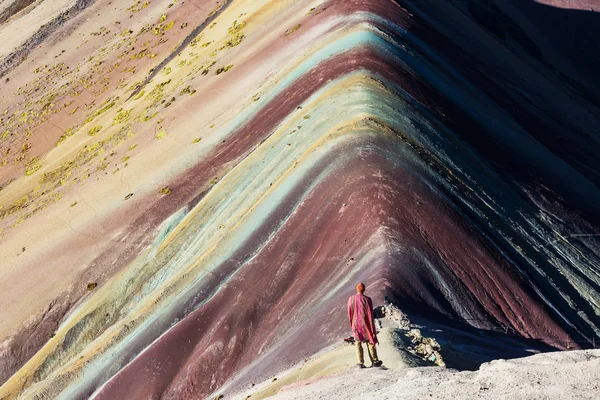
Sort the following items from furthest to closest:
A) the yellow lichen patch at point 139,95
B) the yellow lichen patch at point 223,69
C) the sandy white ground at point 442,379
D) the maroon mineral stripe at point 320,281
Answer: the yellow lichen patch at point 139,95, the yellow lichen patch at point 223,69, the maroon mineral stripe at point 320,281, the sandy white ground at point 442,379

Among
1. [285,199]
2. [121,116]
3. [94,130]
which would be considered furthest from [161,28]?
[285,199]

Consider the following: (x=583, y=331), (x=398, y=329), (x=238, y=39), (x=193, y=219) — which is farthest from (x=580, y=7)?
(x=398, y=329)

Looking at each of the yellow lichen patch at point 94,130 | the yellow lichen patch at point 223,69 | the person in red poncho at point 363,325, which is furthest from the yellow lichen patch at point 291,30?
the person in red poncho at point 363,325

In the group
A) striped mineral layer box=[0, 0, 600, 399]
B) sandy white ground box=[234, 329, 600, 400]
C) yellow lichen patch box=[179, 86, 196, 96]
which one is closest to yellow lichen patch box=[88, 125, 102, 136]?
striped mineral layer box=[0, 0, 600, 399]

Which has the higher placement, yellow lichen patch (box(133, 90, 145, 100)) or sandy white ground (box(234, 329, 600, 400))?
sandy white ground (box(234, 329, 600, 400))

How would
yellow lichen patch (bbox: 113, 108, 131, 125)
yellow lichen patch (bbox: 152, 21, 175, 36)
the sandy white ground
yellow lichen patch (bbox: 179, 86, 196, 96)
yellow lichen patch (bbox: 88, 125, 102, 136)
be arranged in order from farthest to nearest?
yellow lichen patch (bbox: 152, 21, 175, 36), yellow lichen patch (bbox: 88, 125, 102, 136), yellow lichen patch (bbox: 113, 108, 131, 125), yellow lichen patch (bbox: 179, 86, 196, 96), the sandy white ground

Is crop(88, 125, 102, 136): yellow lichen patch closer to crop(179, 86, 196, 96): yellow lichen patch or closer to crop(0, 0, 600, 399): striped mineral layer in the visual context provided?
crop(0, 0, 600, 399): striped mineral layer

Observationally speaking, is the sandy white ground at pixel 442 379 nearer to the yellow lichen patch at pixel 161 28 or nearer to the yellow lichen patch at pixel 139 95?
the yellow lichen patch at pixel 139 95
